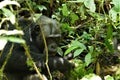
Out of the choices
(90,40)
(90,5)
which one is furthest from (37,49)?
(90,5)

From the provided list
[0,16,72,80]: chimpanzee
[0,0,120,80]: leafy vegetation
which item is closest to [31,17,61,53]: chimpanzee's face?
[0,16,72,80]: chimpanzee

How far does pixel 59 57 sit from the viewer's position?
10.5ft

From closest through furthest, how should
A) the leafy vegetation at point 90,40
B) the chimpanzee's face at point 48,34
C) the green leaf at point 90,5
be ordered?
the green leaf at point 90,5, the leafy vegetation at point 90,40, the chimpanzee's face at point 48,34

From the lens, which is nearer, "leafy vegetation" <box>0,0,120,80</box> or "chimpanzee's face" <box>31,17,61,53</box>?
"leafy vegetation" <box>0,0,120,80</box>

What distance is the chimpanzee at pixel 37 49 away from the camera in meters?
2.98

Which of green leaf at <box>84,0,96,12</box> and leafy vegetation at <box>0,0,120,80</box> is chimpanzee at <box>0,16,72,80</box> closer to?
leafy vegetation at <box>0,0,120,80</box>

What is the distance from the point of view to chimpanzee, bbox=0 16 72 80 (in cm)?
298

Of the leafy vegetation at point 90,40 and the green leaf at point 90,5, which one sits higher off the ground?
the green leaf at point 90,5

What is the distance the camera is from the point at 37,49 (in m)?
3.17

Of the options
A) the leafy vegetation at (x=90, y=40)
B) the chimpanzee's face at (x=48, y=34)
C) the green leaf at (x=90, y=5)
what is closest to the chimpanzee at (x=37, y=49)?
the chimpanzee's face at (x=48, y=34)

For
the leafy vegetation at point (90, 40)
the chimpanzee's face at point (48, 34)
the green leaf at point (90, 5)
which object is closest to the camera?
the green leaf at point (90, 5)

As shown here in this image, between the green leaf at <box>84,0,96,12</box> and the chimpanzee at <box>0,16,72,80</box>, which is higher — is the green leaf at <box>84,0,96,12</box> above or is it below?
above

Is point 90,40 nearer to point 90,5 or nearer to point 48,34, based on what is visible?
point 48,34

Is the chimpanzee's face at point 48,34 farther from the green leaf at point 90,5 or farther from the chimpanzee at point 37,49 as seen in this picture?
the green leaf at point 90,5
